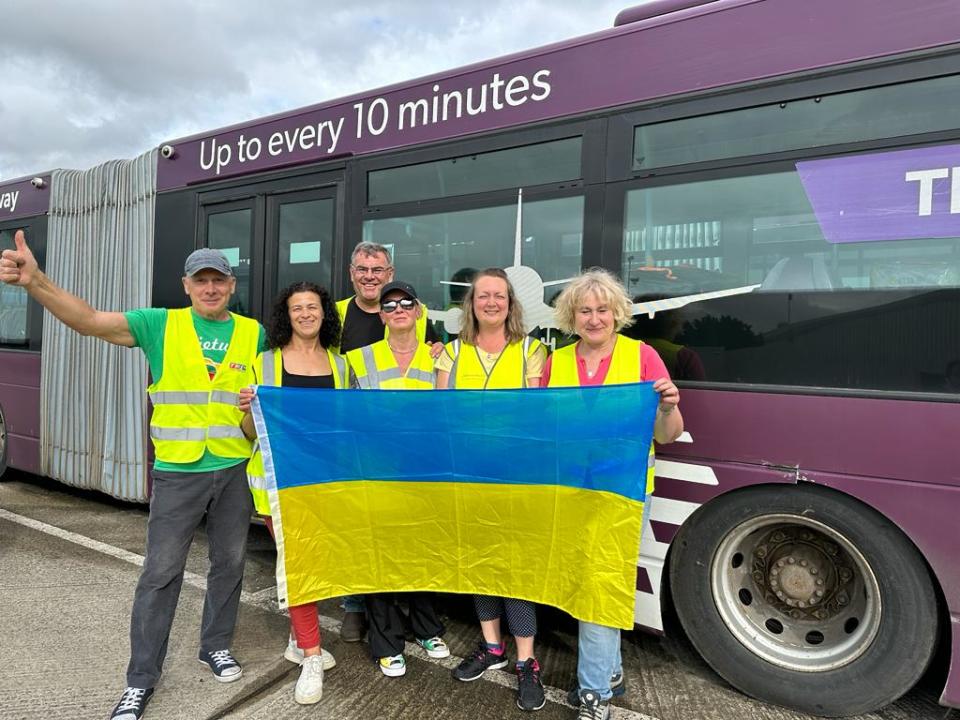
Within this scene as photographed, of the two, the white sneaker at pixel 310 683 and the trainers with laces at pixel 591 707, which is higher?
the trainers with laces at pixel 591 707

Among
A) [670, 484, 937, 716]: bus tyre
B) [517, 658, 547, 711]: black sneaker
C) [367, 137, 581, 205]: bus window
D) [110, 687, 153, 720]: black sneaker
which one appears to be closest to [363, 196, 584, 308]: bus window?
[367, 137, 581, 205]: bus window

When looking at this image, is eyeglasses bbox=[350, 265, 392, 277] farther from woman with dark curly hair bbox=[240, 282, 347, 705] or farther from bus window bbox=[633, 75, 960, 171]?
bus window bbox=[633, 75, 960, 171]

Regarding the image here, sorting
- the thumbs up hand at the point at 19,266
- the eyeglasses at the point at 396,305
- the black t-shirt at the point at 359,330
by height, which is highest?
the thumbs up hand at the point at 19,266

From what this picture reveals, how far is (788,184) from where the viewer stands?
2.74m

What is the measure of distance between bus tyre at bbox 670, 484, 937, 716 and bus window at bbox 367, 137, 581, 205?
6.02 ft

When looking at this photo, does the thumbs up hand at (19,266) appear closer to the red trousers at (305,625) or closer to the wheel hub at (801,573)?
the red trousers at (305,625)

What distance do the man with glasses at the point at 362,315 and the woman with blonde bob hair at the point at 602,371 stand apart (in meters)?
0.95

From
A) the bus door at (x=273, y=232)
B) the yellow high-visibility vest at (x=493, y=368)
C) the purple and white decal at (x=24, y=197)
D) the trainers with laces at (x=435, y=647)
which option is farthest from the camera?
the purple and white decal at (x=24, y=197)

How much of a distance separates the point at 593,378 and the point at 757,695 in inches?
63.5

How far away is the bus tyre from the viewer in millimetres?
2551

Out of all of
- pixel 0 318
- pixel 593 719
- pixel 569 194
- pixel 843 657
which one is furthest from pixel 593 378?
pixel 0 318

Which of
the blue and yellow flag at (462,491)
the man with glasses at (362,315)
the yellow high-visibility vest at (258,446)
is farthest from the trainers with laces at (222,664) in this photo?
the yellow high-visibility vest at (258,446)

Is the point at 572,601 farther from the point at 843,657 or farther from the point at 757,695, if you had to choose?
the point at 843,657

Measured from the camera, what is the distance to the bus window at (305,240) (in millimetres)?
4199
